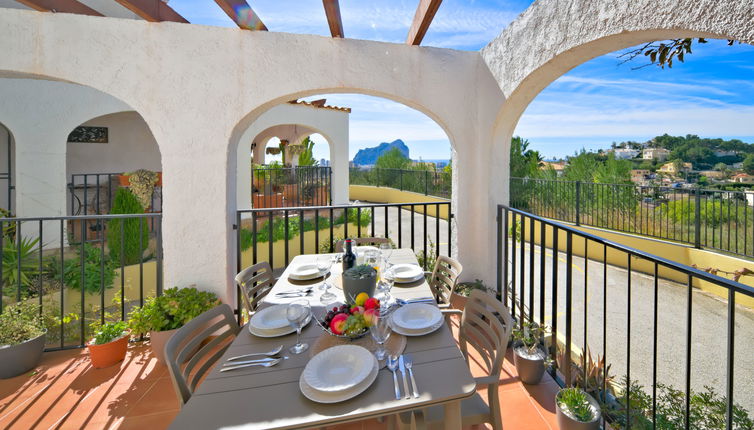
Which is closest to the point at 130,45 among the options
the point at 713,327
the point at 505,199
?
the point at 505,199

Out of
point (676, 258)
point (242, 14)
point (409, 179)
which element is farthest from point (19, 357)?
point (409, 179)

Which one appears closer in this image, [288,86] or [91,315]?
[288,86]

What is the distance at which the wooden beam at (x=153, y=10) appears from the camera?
255cm

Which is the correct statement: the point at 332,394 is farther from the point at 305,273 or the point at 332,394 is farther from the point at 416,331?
the point at 305,273

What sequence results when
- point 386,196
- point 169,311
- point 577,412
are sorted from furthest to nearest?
point 386,196 < point 169,311 < point 577,412

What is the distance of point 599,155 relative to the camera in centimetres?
930

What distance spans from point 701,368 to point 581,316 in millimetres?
1332

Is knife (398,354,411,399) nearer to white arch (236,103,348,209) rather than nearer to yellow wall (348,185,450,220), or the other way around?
white arch (236,103,348,209)

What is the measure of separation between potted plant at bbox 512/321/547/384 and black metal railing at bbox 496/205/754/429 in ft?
0.40

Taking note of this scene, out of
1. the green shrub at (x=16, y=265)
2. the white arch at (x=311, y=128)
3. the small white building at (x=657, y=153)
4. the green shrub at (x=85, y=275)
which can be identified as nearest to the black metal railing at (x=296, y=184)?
the white arch at (x=311, y=128)

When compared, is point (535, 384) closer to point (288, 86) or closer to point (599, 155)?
point (288, 86)

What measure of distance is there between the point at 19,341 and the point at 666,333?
655 centimetres

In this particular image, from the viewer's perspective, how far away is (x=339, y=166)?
8664mm

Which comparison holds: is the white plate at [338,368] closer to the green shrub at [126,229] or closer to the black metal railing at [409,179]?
the green shrub at [126,229]
